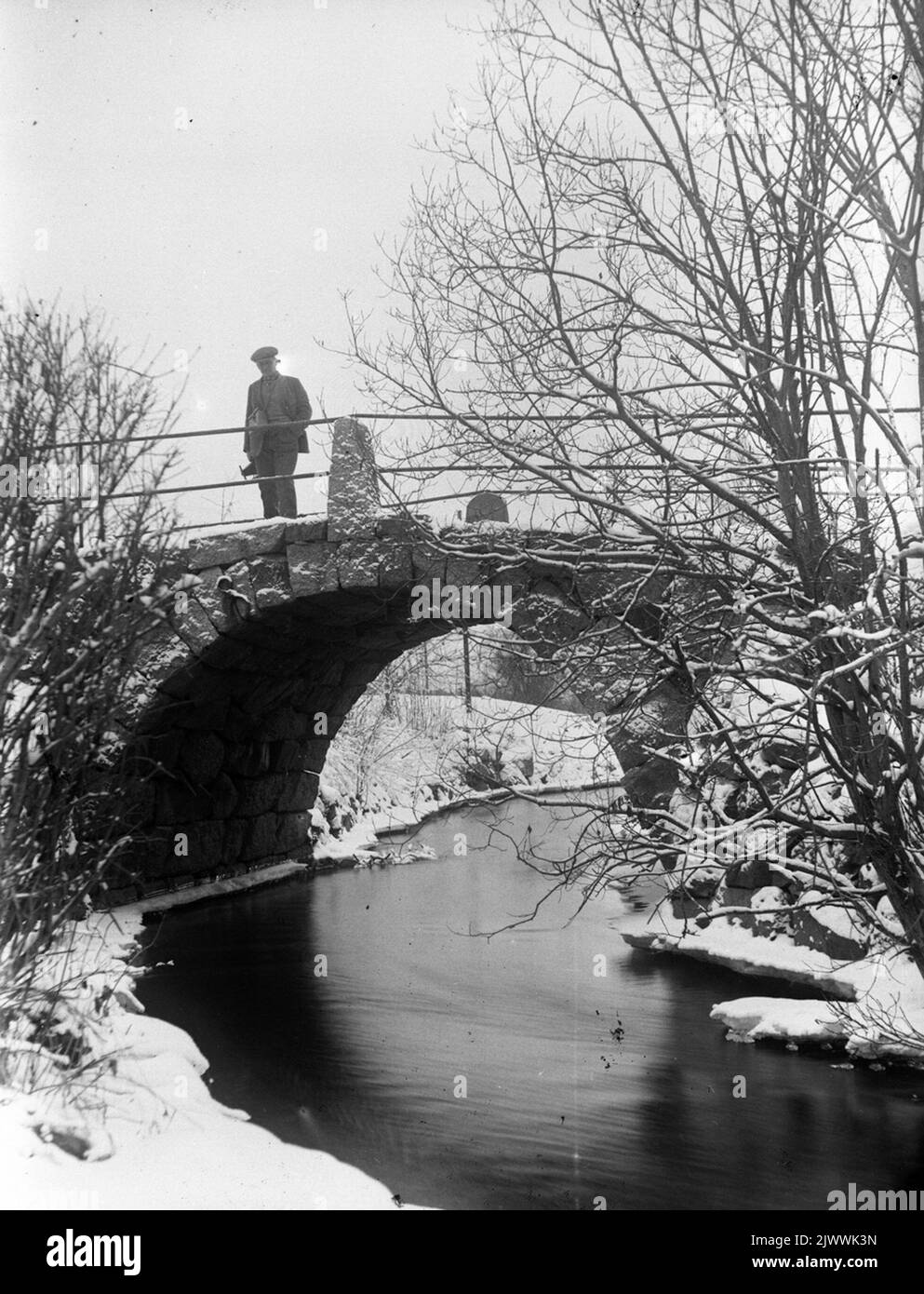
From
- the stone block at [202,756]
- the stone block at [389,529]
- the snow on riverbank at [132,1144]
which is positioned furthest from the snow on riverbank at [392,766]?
the snow on riverbank at [132,1144]

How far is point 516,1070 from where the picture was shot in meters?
7.25

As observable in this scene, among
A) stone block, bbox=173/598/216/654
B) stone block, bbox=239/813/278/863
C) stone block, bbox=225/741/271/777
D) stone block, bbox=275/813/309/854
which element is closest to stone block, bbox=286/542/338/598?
stone block, bbox=173/598/216/654

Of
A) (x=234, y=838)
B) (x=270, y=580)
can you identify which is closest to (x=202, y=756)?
(x=234, y=838)

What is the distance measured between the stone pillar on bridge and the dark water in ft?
10.0

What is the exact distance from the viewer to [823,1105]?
6473 mm

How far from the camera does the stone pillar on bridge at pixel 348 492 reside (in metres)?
8.86

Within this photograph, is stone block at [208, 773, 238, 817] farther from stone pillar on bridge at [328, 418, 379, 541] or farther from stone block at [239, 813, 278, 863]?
stone pillar on bridge at [328, 418, 379, 541]

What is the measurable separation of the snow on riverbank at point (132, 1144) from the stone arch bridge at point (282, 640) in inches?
106

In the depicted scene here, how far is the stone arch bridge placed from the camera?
7941mm

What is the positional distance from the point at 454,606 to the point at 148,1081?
14.9ft

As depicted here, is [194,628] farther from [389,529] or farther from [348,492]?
[389,529]

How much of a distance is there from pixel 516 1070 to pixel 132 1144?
318 cm
